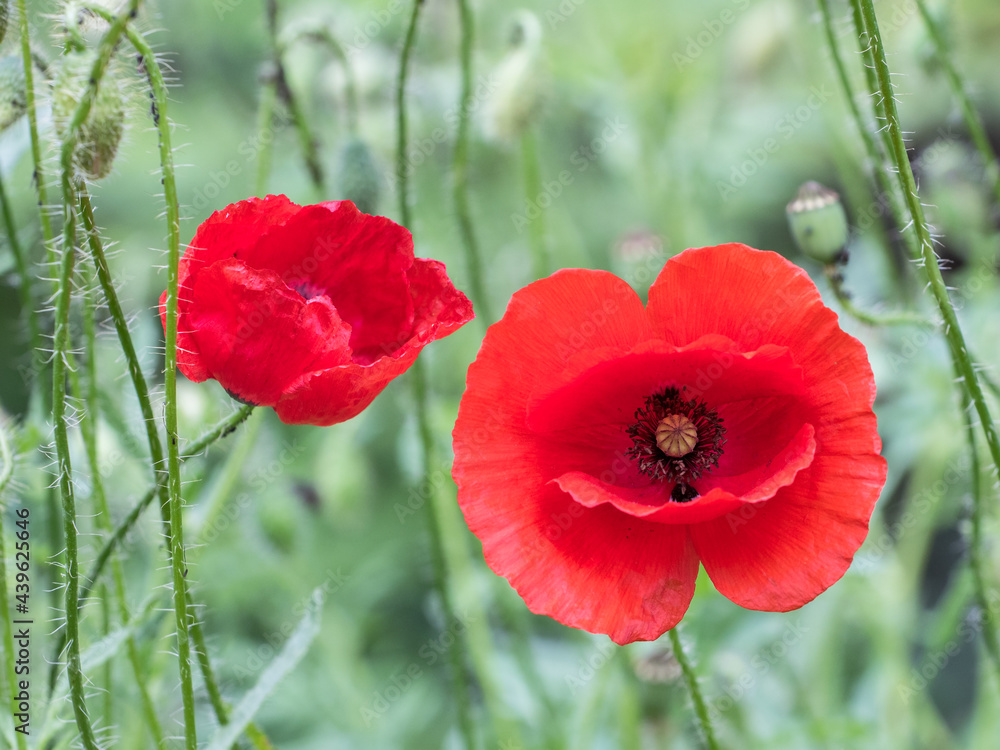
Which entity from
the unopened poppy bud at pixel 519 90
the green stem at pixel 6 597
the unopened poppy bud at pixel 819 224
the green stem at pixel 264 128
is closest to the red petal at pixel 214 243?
the green stem at pixel 6 597

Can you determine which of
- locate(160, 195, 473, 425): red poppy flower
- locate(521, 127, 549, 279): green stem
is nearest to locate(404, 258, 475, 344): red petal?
locate(160, 195, 473, 425): red poppy flower

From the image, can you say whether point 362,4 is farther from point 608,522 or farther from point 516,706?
point 608,522

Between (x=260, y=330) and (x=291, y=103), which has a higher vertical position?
(x=291, y=103)

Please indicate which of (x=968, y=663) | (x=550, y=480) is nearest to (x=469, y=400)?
(x=550, y=480)

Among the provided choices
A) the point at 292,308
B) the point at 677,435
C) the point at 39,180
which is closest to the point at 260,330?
the point at 292,308

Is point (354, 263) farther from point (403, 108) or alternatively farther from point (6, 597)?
point (6, 597)

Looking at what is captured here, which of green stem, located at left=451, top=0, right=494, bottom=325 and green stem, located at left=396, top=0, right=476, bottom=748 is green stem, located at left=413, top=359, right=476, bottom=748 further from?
green stem, located at left=451, top=0, right=494, bottom=325

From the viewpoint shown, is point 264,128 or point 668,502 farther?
point 264,128
